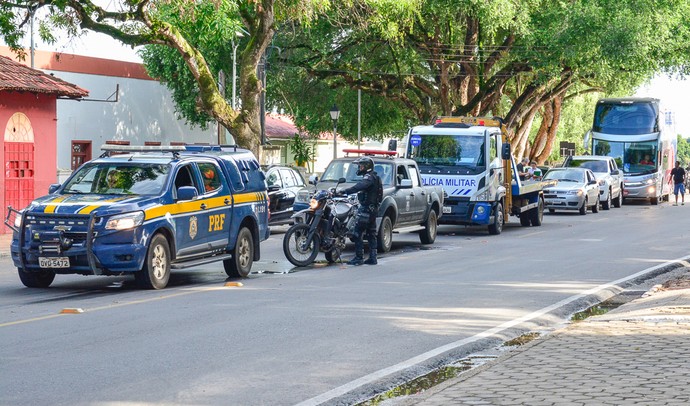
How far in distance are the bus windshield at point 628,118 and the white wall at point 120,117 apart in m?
19.9

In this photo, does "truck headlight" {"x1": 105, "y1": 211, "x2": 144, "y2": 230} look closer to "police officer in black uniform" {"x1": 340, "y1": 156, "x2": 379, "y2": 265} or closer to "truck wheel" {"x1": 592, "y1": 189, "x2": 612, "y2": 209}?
"police officer in black uniform" {"x1": 340, "y1": 156, "x2": 379, "y2": 265}

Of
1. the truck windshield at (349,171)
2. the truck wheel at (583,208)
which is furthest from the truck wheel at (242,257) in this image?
the truck wheel at (583,208)

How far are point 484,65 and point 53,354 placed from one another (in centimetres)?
3861

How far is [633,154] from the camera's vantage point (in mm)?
47969

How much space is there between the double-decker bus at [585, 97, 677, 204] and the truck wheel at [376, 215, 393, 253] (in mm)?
28294

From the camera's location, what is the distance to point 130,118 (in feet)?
162

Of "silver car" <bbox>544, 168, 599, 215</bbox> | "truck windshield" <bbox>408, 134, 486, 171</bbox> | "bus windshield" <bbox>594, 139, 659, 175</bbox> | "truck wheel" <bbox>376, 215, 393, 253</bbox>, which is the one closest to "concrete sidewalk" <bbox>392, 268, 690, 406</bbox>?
"truck wheel" <bbox>376, 215, 393, 253</bbox>

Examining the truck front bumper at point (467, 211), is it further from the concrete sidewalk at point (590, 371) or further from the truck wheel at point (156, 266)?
the concrete sidewalk at point (590, 371)

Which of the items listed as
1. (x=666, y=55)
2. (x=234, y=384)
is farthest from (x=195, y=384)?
(x=666, y=55)

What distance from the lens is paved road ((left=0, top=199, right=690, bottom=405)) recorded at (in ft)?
27.8

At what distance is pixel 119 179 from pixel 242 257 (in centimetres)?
245

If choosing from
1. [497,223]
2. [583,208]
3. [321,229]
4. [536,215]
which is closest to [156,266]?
[321,229]

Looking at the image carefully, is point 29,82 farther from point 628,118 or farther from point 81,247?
point 628,118

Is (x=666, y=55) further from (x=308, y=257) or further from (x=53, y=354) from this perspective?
(x=53, y=354)
